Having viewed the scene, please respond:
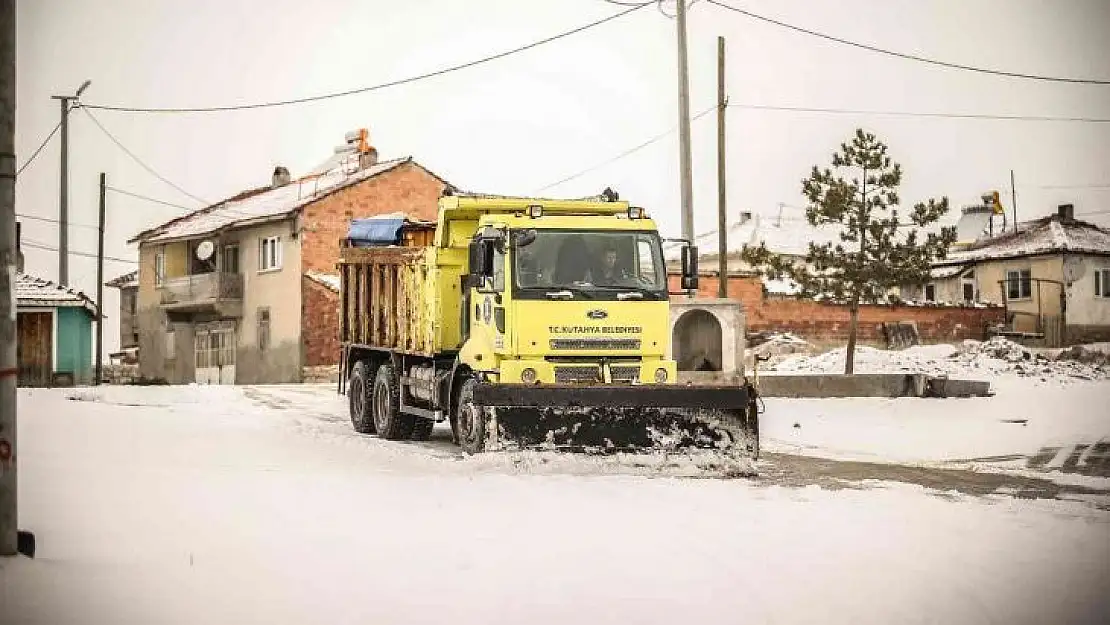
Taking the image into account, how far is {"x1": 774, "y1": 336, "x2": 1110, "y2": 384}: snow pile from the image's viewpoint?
123ft

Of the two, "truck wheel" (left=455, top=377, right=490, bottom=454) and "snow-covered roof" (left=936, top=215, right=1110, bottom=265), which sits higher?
"snow-covered roof" (left=936, top=215, right=1110, bottom=265)

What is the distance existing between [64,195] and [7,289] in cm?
Answer: 4569

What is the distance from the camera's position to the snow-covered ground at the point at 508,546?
7.63 meters

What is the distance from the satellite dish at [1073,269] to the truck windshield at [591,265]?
43.0m

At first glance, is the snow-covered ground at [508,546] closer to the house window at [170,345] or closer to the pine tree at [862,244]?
the pine tree at [862,244]

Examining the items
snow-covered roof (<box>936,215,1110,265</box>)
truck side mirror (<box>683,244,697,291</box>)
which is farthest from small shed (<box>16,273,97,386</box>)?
truck side mirror (<box>683,244,697,291</box>)

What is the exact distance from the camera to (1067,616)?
7.78 metres

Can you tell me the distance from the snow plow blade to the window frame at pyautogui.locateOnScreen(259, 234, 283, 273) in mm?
36740

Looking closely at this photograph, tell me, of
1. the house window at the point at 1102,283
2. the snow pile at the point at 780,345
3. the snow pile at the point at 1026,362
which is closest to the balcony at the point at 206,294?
the snow pile at the point at 780,345

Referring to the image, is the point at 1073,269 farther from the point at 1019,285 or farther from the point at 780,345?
the point at 780,345

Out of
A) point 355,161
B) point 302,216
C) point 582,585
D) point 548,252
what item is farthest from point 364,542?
point 355,161

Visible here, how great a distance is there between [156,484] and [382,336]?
8439mm

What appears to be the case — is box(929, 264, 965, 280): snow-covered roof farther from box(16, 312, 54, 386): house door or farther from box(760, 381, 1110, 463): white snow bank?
box(16, 312, 54, 386): house door

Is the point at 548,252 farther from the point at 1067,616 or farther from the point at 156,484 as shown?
the point at 1067,616
